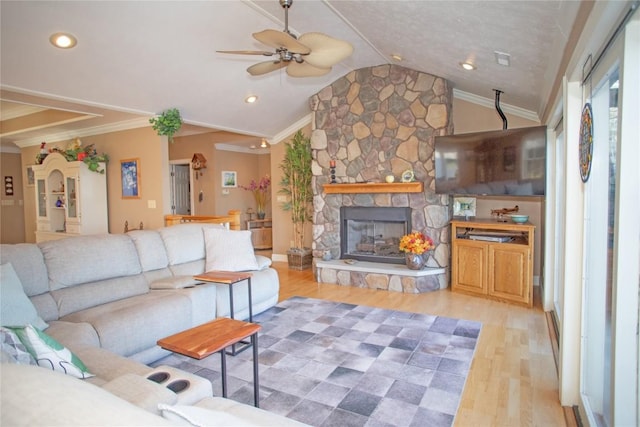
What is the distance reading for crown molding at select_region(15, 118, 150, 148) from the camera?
18.4 feet

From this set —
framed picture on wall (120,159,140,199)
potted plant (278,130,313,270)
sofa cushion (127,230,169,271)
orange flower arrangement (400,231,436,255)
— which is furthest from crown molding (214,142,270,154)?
orange flower arrangement (400,231,436,255)

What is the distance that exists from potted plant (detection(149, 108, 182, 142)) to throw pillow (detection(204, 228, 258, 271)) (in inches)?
72.5

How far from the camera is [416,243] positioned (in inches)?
198

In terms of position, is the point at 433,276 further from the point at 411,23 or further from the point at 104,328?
the point at 104,328

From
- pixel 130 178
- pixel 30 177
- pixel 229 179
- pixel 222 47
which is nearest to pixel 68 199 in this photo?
pixel 130 178

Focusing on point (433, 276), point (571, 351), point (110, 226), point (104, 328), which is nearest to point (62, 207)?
point (110, 226)

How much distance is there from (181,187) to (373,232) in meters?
5.06

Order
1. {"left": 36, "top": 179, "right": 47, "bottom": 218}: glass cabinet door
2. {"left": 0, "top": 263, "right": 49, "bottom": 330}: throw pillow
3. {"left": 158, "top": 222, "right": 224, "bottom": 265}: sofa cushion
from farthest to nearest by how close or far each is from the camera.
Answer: {"left": 36, "top": 179, "right": 47, "bottom": 218}: glass cabinet door
{"left": 158, "top": 222, "right": 224, "bottom": 265}: sofa cushion
{"left": 0, "top": 263, "right": 49, "bottom": 330}: throw pillow

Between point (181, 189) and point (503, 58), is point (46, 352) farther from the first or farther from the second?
point (181, 189)

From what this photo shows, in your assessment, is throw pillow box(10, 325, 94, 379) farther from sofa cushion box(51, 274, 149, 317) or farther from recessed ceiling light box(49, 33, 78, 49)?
recessed ceiling light box(49, 33, 78, 49)

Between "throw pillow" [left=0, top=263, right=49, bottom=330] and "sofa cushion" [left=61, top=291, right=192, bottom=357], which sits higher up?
"throw pillow" [left=0, top=263, right=49, bottom=330]

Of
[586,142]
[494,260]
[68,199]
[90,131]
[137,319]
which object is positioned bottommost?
[137,319]

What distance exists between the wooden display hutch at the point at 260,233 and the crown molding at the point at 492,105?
17.0 feet

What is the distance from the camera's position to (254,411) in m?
1.55
